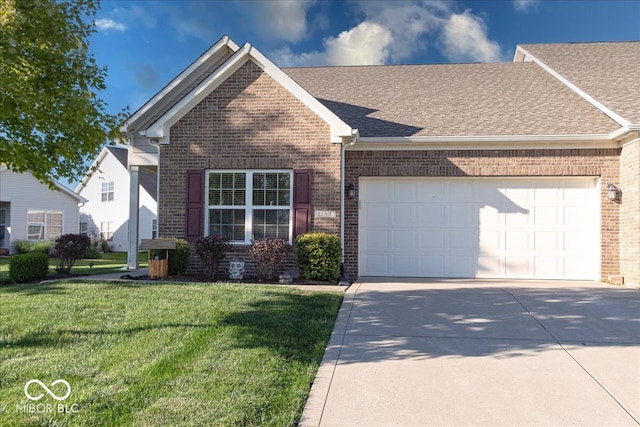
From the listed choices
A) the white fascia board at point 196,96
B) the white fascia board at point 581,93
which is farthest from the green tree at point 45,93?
the white fascia board at point 581,93

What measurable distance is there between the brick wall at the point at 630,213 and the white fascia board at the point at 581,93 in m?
0.61

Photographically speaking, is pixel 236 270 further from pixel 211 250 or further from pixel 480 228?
pixel 480 228

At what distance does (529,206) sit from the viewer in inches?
408

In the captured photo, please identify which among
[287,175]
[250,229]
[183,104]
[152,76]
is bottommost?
[250,229]

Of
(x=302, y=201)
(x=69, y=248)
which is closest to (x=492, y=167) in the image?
(x=302, y=201)

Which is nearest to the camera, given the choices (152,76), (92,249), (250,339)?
(250,339)

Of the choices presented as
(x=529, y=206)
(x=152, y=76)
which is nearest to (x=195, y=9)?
(x=529, y=206)

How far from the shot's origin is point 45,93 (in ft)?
19.8

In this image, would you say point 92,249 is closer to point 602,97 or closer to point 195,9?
point 195,9

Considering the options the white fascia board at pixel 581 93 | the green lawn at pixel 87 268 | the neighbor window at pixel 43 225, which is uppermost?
the white fascia board at pixel 581 93

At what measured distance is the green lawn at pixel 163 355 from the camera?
3322 mm

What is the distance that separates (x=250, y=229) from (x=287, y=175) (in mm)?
1532

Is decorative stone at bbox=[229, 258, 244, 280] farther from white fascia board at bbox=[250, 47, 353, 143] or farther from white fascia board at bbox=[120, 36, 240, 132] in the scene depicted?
white fascia board at bbox=[120, 36, 240, 132]

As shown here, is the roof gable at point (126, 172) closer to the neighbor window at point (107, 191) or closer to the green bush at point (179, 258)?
the neighbor window at point (107, 191)
